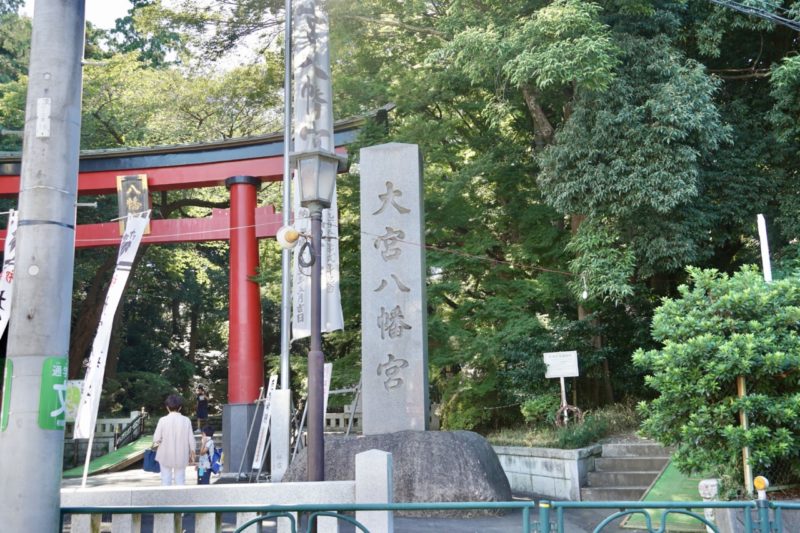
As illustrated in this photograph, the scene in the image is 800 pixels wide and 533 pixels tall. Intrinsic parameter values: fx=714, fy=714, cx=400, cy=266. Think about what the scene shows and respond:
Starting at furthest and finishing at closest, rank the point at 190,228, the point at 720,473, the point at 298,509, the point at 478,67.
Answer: the point at 190,228 → the point at 478,67 → the point at 720,473 → the point at 298,509

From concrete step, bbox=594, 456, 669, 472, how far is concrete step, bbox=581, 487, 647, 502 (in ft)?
2.01

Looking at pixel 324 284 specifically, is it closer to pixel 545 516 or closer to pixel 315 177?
pixel 315 177

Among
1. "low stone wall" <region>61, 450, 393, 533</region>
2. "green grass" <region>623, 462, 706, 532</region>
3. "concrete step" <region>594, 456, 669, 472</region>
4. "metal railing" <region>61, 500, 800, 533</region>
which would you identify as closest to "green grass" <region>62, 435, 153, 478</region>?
"concrete step" <region>594, 456, 669, 472</region>

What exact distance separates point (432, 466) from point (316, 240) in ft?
12.2

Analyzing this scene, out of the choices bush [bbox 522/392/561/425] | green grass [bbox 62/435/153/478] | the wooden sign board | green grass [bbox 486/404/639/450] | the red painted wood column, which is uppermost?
the red painted wood column

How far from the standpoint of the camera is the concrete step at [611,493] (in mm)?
10445

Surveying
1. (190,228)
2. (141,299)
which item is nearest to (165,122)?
(190,228)

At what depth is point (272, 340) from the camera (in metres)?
31.5

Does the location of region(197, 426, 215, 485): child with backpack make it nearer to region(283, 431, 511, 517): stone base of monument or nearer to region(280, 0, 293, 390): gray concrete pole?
region(280, 0, 293, 390): gray concrete pole

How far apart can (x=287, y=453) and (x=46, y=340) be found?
10.7 m

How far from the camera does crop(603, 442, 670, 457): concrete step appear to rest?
11.3 meters

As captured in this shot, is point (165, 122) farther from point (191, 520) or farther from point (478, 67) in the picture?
point (191, 520)

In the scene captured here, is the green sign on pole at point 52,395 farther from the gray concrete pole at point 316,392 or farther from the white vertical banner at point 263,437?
the white vertical banner at point 263,437

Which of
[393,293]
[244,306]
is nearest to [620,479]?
[393,293]
